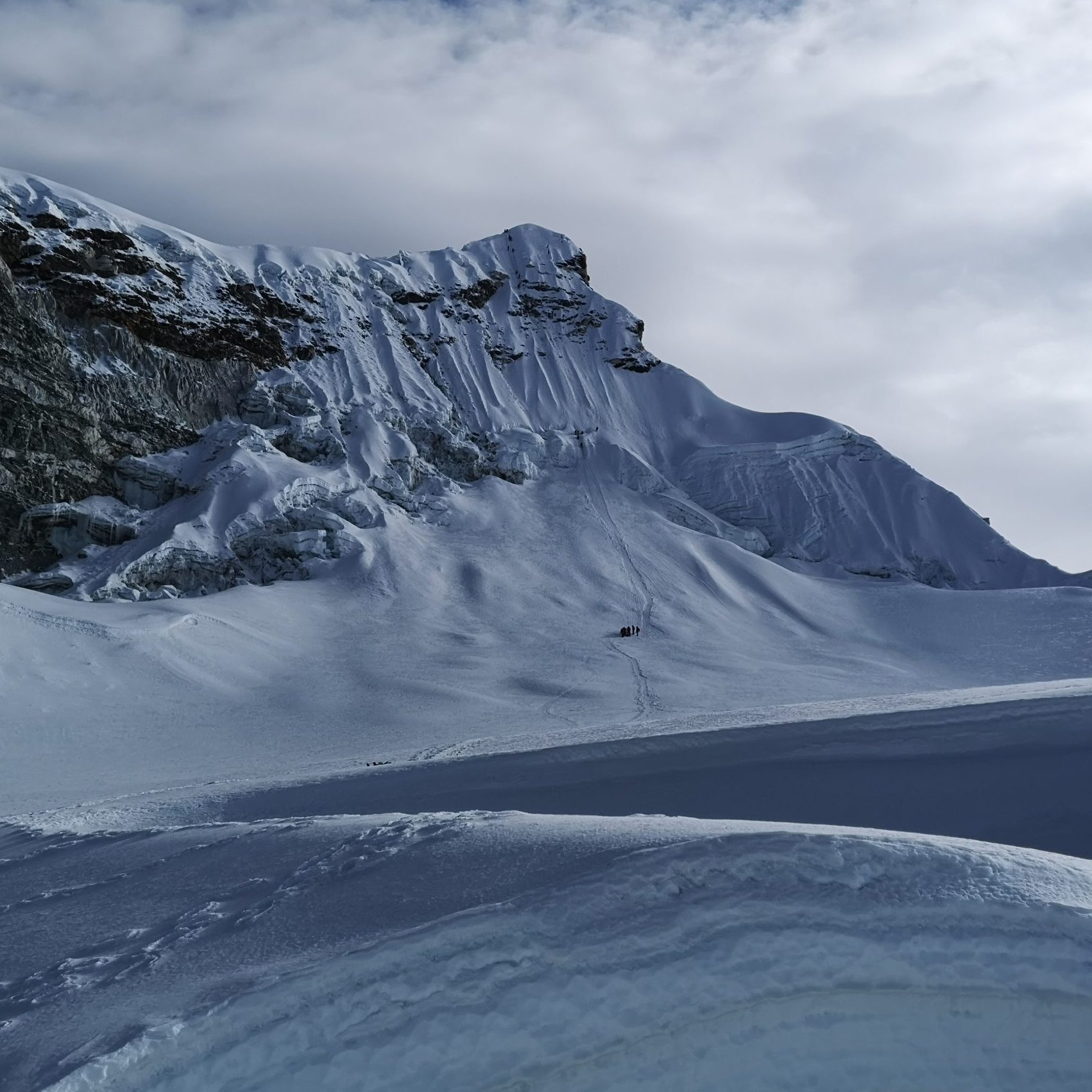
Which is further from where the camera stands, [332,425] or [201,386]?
[201,386]

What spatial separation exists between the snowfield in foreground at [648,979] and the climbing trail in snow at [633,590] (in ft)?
45.3

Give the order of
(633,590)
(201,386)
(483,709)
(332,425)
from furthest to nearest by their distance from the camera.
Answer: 1. (201,386)
2. (332,425)
3. (633,590)
4. (483,709)

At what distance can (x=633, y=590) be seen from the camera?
33.3m

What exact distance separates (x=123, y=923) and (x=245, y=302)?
4220cm

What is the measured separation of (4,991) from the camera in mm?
4891

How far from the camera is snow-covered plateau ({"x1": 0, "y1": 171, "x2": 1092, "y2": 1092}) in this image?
4.21 m

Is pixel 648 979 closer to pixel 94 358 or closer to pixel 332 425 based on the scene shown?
pixel 332 425

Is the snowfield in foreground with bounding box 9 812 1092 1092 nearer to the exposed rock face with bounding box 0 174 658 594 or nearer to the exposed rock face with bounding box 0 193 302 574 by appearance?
the exposed rock face with bounding box 0 174 658 594

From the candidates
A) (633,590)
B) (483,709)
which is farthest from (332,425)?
(483,709)

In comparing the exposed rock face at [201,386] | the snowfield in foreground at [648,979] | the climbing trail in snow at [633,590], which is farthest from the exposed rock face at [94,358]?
the snowfield in foreground at [648,979]

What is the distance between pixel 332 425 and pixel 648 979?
3755cm

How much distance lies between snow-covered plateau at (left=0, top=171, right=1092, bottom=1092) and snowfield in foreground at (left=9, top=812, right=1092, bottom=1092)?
0.06 feet


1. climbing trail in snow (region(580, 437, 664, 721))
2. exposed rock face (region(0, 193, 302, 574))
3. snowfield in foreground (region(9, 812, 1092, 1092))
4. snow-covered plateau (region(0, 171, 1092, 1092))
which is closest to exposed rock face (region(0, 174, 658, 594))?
exposed rock face (region(0, 193, 302, 574))

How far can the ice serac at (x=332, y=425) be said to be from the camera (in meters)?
32.9
